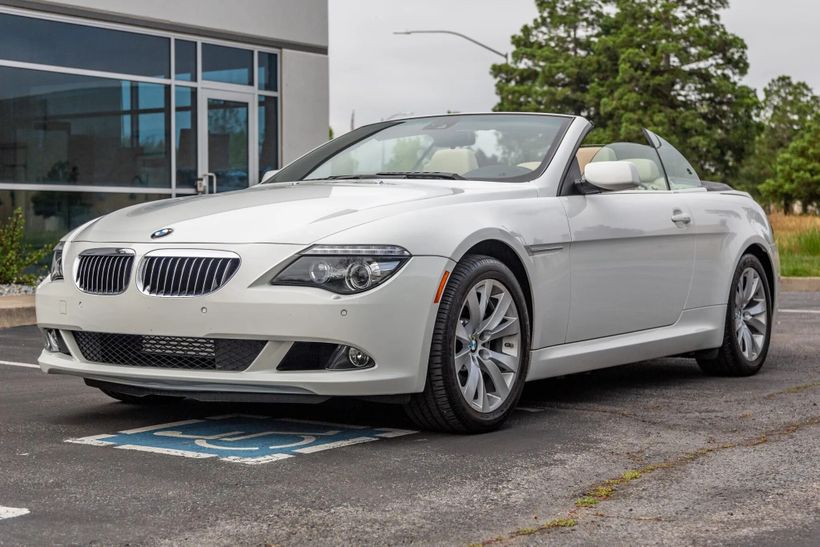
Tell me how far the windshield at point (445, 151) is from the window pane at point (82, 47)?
840cm

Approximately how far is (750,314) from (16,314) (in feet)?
21.5

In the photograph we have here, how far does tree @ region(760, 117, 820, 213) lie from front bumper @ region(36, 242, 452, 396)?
6514cm

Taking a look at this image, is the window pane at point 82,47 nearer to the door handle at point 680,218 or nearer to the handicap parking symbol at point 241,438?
the door handle at point 680,218

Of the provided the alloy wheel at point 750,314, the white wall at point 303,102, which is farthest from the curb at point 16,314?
the white wall at point 303,102

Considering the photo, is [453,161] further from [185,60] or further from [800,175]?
[800,175]

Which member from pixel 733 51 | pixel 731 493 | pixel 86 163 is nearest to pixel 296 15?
pixel 86 163

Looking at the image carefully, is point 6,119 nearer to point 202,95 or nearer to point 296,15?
point 202,95

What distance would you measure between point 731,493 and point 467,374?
143 centimetres

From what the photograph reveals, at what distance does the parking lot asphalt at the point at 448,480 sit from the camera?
3.86 meters

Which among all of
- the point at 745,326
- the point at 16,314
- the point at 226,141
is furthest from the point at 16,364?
the point at 226,141

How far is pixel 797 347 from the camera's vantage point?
9227 millimetres

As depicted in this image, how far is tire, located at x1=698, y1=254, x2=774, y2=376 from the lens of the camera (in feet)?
24.8

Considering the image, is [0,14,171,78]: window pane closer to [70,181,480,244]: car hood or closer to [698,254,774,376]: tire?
[70,181,480,244]: car hood

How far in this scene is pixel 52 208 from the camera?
14805mm
